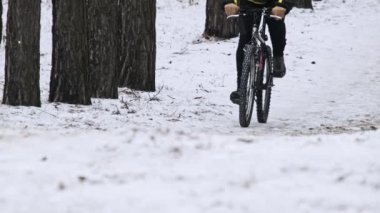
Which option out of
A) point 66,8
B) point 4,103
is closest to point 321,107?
point 66,8

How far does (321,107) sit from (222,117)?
1849 millimetres

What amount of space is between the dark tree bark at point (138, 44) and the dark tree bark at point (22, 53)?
249 centimetres

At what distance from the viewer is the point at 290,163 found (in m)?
3.59

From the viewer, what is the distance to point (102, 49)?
785 centimetres

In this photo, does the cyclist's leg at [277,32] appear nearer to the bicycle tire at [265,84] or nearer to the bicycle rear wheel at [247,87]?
the bicycle tire at [265,84]

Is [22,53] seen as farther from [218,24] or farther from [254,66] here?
[218,24]

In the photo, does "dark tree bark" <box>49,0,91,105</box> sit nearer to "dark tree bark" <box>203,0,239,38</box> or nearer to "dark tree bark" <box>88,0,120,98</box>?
"dark tree bark" <box>88,0,120,98</box>

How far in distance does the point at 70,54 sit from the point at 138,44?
2073mm

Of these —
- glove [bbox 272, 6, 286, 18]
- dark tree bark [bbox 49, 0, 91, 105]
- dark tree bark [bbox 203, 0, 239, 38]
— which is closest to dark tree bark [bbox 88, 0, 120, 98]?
dark tree bark [bbox 49, 0, 91, 105]

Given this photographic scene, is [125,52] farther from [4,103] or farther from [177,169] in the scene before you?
[177,169]

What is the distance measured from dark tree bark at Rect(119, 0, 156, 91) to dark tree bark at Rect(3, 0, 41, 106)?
2.49m

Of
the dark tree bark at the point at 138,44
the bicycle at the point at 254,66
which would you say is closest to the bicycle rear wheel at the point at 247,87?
the bicycle at the point at 254,66

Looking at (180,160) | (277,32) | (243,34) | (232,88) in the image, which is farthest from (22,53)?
(232,88)

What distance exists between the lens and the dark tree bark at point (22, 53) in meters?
6.40
